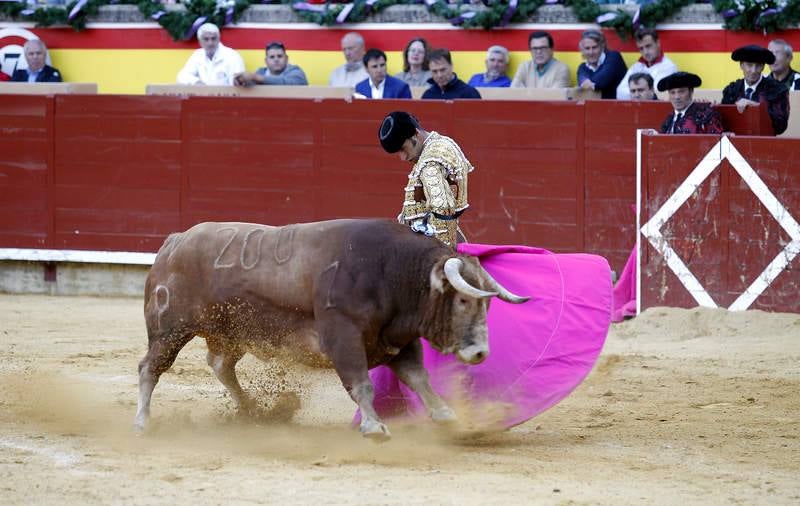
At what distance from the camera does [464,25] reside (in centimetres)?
1052

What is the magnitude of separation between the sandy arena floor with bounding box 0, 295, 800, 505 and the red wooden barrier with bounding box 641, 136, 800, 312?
32cm

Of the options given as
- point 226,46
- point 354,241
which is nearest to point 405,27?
point 226,46

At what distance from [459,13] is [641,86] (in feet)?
6.37

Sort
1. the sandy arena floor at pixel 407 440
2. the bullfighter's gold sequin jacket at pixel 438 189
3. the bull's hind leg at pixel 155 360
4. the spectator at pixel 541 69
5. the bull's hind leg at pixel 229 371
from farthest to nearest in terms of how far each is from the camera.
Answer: the spectator at pixel 541 69 → the bull's hind leg at pixel 229 371 → the bull's hind leg at pixel 155 360 → the bullfighter's gold sequin jacket at pixel 438 189 → the sandy arena floor at pixel 407 440

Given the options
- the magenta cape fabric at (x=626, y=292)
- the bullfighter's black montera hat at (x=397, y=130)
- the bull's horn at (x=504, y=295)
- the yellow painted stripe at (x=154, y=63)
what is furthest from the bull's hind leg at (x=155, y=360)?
the yellow painted stripe at (x=154, y=63)

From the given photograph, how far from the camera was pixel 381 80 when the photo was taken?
9.95 m

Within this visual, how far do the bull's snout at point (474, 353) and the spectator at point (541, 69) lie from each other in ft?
16.5

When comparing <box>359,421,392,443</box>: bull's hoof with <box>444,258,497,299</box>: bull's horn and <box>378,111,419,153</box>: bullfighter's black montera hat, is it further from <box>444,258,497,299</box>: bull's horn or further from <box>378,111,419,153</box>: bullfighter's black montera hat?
<box>378,111,419,153</box>: bullfighter's black montera hat

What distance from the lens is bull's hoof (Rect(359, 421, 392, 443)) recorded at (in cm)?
498

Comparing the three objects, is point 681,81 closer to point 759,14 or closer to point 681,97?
point 681,97

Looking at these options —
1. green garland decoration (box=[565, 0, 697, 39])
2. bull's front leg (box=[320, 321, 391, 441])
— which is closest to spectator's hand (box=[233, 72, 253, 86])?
green garland decoration (box=[565, 0, 697, 39])

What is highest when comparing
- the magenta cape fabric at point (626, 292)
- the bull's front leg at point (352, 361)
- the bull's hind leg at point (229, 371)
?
the bull's front leg at point (352, 361)

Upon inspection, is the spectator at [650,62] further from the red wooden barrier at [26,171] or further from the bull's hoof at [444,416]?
the bull's hoof at [444,416]

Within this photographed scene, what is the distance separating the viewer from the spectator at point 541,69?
9781 mm
